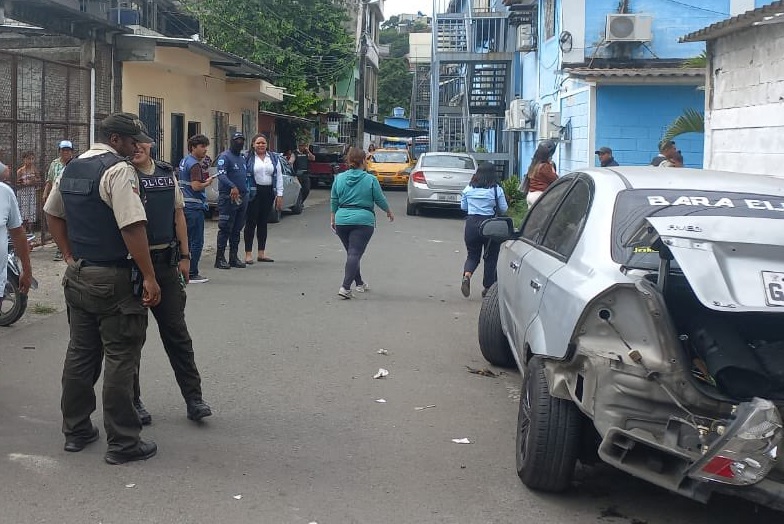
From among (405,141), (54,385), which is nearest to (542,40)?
(54,385)

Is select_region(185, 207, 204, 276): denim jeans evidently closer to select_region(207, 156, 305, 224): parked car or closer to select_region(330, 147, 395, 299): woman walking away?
select_region(330, 147, 395, 299): woman walking away

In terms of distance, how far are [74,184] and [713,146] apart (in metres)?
9.27

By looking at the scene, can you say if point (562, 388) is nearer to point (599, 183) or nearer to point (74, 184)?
point (599, 183)

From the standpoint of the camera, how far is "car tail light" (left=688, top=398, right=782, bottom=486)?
350cm

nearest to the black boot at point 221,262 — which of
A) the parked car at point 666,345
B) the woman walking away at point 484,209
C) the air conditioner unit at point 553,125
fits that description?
the woman walking away at point 484,209

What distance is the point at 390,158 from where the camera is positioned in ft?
106

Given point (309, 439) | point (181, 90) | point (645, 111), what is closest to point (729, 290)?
point (309, 439)

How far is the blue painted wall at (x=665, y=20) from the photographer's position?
18.5 meters

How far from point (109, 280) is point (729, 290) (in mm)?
3044

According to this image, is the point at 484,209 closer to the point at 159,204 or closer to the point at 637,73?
A: the point at 159,204

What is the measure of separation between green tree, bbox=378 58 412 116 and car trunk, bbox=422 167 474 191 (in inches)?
2080

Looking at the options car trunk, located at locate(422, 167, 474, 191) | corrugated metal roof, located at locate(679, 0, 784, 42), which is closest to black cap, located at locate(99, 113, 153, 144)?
corrugated metal roof, located at locate(679, 0, 784, 42)

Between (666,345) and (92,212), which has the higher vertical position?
(92,212)

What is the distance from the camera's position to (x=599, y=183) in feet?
16.7
